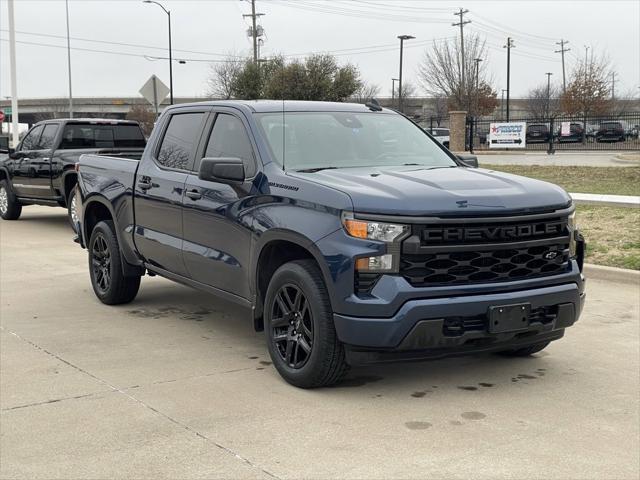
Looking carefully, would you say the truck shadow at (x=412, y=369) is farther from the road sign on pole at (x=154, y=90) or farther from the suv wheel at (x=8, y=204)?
the road sign on pole at (x=154, y=90)

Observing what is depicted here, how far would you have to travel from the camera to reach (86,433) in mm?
4250

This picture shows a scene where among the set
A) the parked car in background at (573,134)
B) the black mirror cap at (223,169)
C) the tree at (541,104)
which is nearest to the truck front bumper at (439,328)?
the black mirror cap at (223,169)

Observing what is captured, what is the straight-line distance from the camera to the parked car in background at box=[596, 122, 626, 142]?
4128 cm

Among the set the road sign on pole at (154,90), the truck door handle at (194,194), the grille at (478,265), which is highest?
the road sign on pole at (154,90)

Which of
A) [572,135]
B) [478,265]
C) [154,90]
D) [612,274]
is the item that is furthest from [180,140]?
[572,135]

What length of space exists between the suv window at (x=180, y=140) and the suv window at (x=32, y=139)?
27.1 ft

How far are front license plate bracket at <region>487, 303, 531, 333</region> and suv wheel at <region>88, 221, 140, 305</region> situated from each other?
397cm

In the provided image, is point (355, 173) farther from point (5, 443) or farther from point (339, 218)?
point (5, 443)

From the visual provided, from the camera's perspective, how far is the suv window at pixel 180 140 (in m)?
6.31

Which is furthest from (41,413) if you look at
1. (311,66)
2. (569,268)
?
(311,66)

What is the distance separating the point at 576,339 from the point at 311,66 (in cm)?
3505

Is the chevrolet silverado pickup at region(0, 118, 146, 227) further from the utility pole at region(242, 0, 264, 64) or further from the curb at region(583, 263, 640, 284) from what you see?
the utility pole at region(242, 0, 264, 64)

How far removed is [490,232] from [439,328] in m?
0.67

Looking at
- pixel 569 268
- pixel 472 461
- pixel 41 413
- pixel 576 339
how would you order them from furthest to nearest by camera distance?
pixel 576 339, pixel 569 268, pixel 41 413, pixel 472 461
